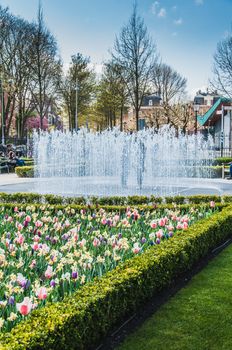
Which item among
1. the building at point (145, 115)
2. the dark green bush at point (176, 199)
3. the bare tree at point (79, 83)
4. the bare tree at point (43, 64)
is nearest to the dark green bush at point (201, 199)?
the dark green bush at point (176, 199)

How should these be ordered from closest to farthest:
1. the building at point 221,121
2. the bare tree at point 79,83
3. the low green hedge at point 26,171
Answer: the low green hedge at point 26,171 → the building at point 221,121 → the bare tree at point 79,83

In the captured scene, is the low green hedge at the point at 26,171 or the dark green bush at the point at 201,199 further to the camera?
the low green hedge at the point at 26,171

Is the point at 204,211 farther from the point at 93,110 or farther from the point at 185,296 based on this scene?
the point at 93,110

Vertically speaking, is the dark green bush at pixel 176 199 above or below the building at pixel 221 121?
below

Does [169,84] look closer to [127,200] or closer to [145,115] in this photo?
[145,115]

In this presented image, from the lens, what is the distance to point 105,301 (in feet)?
13.9

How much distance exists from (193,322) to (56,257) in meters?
1.56

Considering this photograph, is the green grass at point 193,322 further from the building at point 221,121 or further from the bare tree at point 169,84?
the bare tree at point 169,84

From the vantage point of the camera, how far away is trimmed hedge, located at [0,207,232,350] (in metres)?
3.38

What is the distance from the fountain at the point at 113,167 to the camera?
17469 millimetres

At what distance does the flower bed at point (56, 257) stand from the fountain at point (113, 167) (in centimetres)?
786

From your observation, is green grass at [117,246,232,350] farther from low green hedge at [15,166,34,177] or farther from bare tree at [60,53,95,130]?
bare tree at [60,53,95,130]

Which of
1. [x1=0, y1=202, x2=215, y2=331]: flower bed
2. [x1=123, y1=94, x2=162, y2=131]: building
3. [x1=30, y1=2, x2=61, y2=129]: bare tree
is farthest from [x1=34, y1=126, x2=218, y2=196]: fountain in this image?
[x1=123, y1=94, x2=162, y2=131]: building

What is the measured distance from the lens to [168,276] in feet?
18.7
